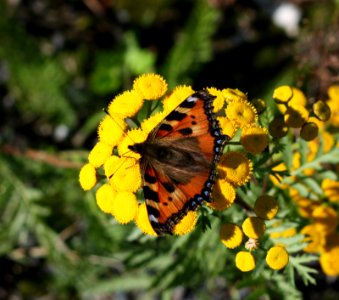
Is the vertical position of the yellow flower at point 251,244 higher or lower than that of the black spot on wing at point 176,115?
lower

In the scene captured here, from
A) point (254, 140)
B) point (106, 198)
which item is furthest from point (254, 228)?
point (106, 198)

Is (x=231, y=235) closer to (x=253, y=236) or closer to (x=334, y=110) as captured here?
(x=253, y=236)

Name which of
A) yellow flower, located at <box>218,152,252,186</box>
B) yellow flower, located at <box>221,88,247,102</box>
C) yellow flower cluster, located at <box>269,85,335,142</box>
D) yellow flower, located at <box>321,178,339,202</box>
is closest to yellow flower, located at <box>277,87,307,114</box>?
yellow flower cluster, located at <box>269,85,335,142</box>

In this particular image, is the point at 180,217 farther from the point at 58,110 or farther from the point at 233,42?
the point at 233,42

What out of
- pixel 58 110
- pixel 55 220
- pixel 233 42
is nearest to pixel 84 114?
pixel 58 110

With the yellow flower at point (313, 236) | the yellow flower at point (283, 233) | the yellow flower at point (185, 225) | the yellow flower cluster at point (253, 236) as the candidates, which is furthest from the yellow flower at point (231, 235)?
the yellow flower at point (313, 236)

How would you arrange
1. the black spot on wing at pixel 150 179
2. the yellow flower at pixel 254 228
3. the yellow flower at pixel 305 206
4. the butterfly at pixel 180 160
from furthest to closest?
the yellow flower at pixel 305 206
the yellow flower at pixel 254 228
the black spot on wing at pixel 150 179
the butterfly at pixel 180 160

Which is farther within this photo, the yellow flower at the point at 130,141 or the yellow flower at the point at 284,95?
the yellow flower at the point at 284,95

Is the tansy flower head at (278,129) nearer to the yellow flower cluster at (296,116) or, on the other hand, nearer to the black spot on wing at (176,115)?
the yellow flower cluster at (296,116)
